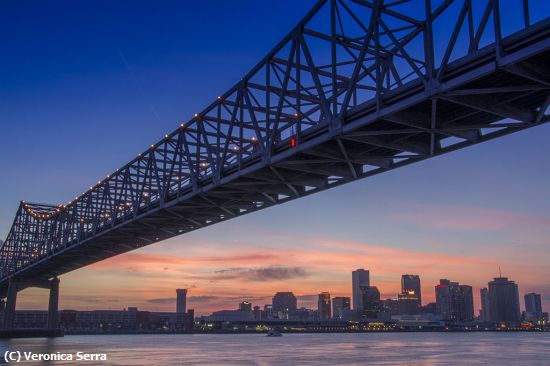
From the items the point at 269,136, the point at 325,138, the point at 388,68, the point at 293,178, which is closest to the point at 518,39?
the point at 388,68

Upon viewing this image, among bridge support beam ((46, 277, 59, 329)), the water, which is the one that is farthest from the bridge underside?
bridge support beam ((46, 277, 59, 329))

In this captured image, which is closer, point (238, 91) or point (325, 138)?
point (325, 138)

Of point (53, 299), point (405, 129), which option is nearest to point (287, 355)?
point (405, 129)

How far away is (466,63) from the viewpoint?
82.1ft

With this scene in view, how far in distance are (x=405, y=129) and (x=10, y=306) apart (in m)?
118

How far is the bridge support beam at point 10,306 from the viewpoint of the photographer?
128 m

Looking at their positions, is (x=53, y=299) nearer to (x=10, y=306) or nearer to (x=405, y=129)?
(x=10, y=306)

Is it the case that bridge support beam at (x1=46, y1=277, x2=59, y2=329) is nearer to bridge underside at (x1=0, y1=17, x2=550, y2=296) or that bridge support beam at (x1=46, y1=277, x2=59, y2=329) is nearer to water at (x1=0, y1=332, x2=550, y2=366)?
water at (x1=0, y1=332, x2=550, y2=366)

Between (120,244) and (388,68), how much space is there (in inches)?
2283

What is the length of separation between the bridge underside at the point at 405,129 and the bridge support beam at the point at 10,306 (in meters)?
85.2

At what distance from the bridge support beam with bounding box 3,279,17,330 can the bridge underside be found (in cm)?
8521

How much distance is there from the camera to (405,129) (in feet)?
101

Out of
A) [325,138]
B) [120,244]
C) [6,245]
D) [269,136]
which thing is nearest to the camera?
[325,138]

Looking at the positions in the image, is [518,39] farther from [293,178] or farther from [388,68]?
[293,178]
